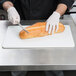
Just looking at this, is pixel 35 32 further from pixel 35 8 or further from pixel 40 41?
pixel 35 8

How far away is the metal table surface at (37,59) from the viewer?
0.65m

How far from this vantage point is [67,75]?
1.36 meters

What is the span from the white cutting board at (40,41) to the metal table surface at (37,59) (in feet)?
0.08

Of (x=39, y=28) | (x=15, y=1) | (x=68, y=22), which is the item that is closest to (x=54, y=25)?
(x=39, y=28)

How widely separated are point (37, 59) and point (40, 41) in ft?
0.41

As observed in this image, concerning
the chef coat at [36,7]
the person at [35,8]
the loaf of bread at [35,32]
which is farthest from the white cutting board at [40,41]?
the chef coat at [36,7]

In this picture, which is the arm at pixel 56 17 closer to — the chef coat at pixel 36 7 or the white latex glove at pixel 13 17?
the chef coat at pixel 36 7

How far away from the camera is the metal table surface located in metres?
0.65

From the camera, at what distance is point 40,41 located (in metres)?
0.76

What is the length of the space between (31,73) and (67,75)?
1.20ft

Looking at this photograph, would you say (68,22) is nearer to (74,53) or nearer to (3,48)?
(74,53)

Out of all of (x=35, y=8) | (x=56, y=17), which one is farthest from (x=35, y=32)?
(x=35, y=8)

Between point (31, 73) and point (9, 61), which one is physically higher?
point (9, 61)

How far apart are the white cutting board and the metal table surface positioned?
0.08ft
